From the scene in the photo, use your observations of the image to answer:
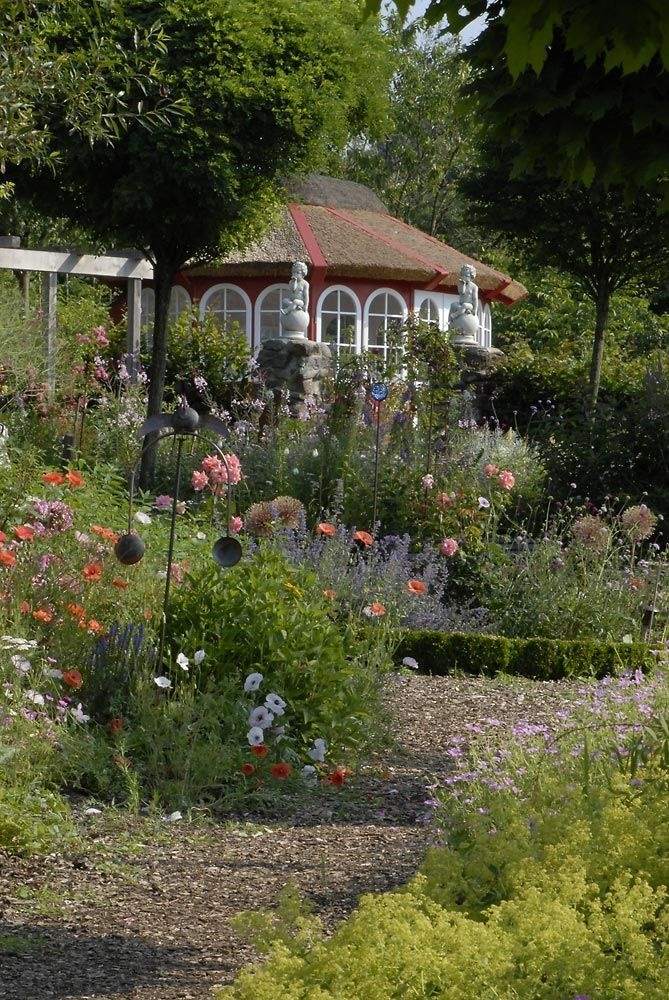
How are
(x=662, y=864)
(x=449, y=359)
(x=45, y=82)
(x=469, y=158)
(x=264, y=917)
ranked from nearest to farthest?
(x=264, y=917) < (x=662, y=864) < (x=45, y=82) < (x=449, y=359) < (x=469, y=158)

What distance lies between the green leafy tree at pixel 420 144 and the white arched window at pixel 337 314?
17.5 ft

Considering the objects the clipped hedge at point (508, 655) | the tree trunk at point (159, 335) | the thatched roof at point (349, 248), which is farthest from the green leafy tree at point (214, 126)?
the thatched roof at point (349, 248)

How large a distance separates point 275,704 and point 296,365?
33.5ft

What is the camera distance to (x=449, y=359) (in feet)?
33.3

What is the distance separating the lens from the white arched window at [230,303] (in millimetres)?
22625

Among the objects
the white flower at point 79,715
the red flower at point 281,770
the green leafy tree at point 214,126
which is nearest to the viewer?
the red flower at point 281,770

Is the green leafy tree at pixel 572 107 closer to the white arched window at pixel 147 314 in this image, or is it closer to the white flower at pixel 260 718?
the white flower at pixel 260 718

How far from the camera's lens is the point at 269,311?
22688 mm

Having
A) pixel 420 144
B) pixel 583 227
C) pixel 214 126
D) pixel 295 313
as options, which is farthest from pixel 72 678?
pixel 420 144

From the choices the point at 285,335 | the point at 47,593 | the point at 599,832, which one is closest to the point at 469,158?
the point at 285,335

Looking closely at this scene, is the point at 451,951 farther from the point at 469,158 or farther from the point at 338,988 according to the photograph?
the point at 469,158

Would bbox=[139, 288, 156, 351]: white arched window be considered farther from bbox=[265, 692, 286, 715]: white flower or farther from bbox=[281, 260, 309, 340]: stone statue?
bbox=[265, 692, 286, 715]: white flower

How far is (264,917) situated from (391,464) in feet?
22.8

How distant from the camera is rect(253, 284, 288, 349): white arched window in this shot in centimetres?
2248
